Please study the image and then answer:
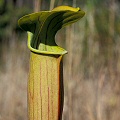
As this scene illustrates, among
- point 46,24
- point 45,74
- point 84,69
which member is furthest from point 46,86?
point 84,69

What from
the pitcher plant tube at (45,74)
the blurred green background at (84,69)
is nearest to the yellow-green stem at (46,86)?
the pitcher plant tube at (45,74)

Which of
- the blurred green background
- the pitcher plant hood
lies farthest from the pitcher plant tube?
the blurred green background

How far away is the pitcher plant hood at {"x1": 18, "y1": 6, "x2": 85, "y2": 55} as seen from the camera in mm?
951

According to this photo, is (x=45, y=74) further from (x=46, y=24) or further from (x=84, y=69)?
(x=84, y=69)

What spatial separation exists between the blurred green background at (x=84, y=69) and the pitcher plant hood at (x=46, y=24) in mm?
1200

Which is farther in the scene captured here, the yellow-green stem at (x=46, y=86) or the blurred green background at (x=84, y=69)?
the blurred green background at (x=84, y=69)

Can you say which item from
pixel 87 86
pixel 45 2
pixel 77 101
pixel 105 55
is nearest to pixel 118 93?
pixel 77 101

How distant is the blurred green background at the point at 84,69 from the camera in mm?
2902

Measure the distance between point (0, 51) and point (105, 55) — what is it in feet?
8.12

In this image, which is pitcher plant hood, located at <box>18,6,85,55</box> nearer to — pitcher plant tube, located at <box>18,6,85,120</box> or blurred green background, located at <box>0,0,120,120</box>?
pitcher plant tube, located at <box>18,6,85,120</box>

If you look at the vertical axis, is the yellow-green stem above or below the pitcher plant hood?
below

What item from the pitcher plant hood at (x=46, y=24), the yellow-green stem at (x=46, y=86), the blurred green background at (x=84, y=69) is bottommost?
the blurred green background at (x=84, y=69)

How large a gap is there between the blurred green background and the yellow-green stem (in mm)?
1206

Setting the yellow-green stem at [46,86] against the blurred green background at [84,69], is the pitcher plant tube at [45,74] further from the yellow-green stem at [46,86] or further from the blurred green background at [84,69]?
the blurred green background at [84,69]
